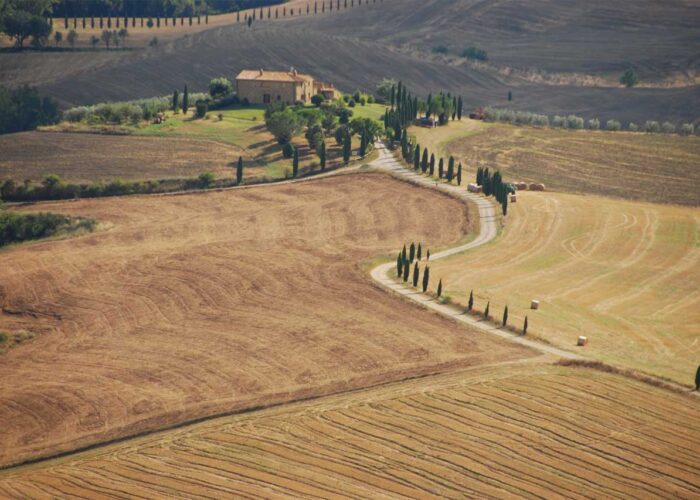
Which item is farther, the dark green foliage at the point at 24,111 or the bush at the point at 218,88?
the bush at the point at 218,88

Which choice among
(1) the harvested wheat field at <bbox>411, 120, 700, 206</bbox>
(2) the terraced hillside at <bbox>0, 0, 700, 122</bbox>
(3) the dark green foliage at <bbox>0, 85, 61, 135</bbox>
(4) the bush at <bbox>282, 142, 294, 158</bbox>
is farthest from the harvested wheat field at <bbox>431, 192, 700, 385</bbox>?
(3) the dark green foliage at <bbox>0, 85, 61, 135</bbox>

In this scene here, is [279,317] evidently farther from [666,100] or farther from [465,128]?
[666,100]

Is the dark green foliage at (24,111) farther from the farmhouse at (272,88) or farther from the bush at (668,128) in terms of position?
the bush at (668,128)

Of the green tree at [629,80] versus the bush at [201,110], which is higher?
the green tree at [629,80]

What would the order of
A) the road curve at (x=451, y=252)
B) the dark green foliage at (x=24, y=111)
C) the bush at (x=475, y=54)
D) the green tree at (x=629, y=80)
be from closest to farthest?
1. the road curve at (x=451, y=252)
2. the dark green foliage at (x=24, y=111)
3. the green tree at (x=629, y=80)
4. the bush at (x=475, y=54)

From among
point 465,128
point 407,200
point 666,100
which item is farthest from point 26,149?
point 666,100

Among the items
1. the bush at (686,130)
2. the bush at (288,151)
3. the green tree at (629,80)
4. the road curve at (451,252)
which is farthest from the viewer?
the green tree at (629,80)

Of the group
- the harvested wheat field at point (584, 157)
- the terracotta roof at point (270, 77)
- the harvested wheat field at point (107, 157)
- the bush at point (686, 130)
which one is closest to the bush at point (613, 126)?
the harvested wheat field at point (584, 157)
